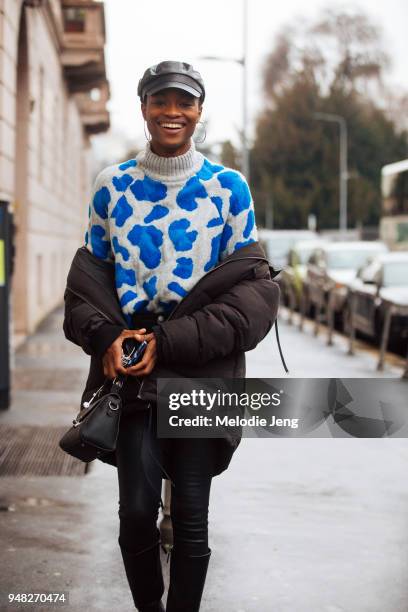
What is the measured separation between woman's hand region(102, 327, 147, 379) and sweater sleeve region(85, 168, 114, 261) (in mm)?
331

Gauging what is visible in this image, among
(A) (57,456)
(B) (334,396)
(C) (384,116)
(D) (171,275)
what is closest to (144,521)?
(D) (171,275)

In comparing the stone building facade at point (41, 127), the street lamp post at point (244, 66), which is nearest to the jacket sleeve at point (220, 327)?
the stone building facade at point (41, 127)

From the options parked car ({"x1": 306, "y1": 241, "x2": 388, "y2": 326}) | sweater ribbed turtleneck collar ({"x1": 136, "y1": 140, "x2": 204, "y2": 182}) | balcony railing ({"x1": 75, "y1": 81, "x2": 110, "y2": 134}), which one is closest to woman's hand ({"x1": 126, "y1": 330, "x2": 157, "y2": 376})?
sweater ribbed turtleneck collar ({"x1": 136, "y1": 140, "x2": 204, "y2": 182})

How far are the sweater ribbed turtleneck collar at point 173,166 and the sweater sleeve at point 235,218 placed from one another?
0.09m

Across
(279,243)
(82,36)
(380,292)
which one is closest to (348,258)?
(380,292)

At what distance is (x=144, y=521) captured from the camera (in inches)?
122

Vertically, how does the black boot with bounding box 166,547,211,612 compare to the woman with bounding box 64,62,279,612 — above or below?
below

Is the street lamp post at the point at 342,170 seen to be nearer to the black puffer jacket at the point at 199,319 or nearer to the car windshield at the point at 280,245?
the car windshield at the point at 280,245

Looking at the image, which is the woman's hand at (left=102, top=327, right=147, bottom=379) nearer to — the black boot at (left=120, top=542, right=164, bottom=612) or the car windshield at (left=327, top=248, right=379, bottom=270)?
the black boot at (left=120, top=542, right=164, bottom=612)

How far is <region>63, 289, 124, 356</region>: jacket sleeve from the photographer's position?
3049 mm

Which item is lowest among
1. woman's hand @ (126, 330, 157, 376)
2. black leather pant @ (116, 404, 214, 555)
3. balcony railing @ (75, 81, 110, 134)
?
black leather pant @ (116, 404, 214, 555)

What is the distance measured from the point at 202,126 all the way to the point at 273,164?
201 feet

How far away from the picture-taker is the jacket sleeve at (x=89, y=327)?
3049mm

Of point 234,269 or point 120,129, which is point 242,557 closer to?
point 234,269
